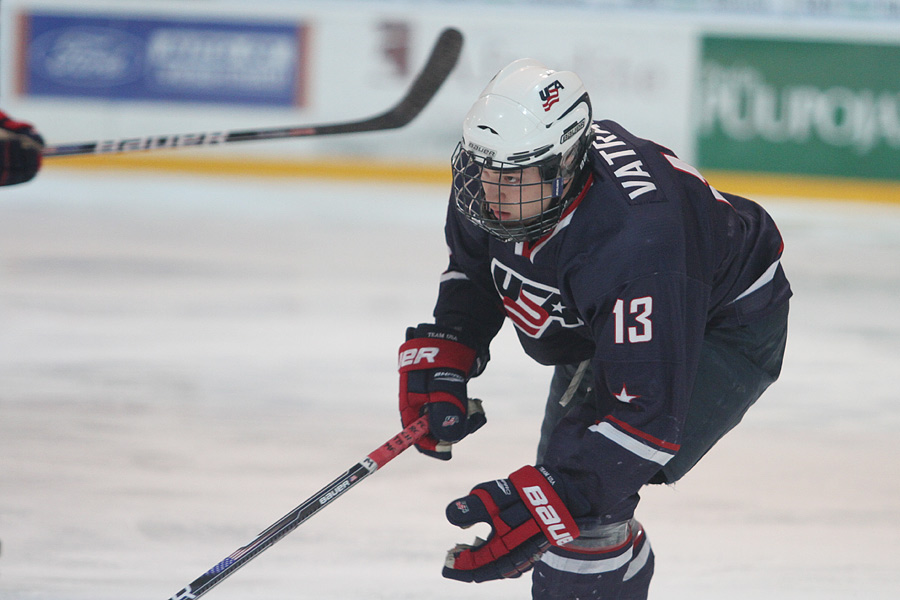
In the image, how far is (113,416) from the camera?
2.99 metres

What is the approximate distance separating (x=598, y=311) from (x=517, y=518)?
12.0 inches

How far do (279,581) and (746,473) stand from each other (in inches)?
49.8

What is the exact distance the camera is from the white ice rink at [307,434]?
7.17 ft

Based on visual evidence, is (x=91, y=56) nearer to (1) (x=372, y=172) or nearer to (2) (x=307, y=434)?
(1) (x=372, y=172)

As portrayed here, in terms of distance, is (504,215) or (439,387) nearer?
(504,215)

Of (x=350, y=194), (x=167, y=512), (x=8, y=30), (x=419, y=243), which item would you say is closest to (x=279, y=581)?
(x=167, y=512)

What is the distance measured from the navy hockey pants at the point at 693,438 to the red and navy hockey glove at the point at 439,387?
8.0 inches

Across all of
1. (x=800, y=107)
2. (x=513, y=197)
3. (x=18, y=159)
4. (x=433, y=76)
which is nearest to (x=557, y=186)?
(x=513, y=197)

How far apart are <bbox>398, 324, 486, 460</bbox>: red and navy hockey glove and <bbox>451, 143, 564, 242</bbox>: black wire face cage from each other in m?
0.35

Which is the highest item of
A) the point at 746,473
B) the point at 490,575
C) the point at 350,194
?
the point at 490,575

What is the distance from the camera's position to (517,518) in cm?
147

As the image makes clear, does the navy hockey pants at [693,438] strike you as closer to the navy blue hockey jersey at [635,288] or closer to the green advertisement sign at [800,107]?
the navy blue hockey jersey at [635,288]

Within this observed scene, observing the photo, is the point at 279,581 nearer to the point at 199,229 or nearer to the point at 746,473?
the point at 746,473

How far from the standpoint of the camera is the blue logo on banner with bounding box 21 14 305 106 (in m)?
6.98
